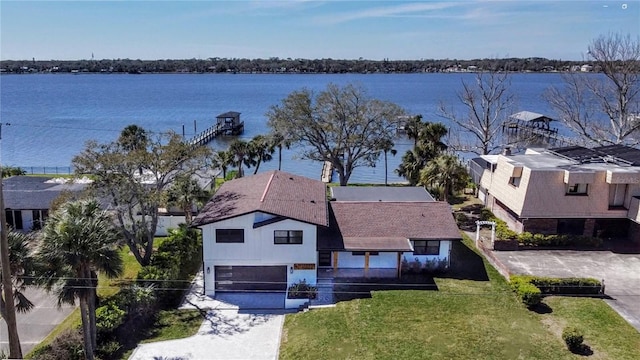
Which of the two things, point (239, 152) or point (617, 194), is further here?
point (239, 152)

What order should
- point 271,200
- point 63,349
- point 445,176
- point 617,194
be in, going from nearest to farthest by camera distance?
1. point 63,349
2. point 271,200
3. point 617,194
4. point 445,176

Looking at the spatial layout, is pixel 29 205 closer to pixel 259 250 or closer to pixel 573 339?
pixel 259 250

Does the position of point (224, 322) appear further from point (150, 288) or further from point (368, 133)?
point (368, 133)

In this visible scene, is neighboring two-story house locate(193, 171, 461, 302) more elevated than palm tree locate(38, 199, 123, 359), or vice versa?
palm tree locate(38, 199, 123, 359)

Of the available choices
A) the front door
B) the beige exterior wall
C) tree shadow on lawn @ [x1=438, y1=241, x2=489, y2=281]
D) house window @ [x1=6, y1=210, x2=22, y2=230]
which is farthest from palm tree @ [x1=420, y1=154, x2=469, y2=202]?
house window @ [x1=6, y1=210, x2=22, y2=230]

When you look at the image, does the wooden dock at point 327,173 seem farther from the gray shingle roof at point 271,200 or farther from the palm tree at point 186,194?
the palm tree at point 186,194

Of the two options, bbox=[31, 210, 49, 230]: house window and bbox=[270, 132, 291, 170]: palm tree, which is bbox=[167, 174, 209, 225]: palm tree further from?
bbox=[270, 132, 291, 170]: palm tree

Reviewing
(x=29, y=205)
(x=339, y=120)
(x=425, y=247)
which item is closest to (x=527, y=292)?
(x=425, y=247)

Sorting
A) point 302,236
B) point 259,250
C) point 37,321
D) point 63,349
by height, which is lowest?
point 37,321

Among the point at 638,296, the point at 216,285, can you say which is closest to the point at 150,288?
the point at 216,285
